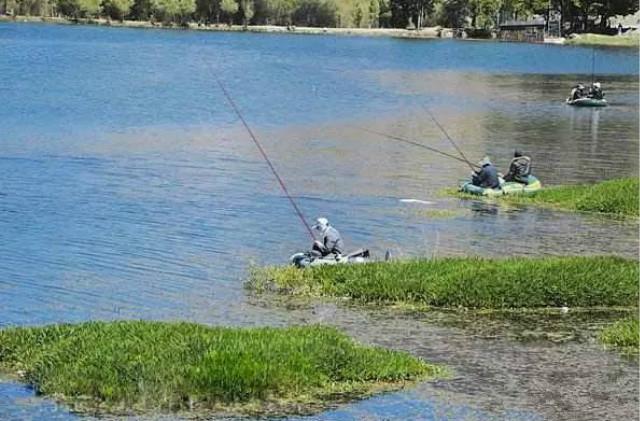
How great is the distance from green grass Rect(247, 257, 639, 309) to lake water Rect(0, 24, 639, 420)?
890 mm

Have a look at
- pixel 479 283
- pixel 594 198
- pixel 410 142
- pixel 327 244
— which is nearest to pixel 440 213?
pixel 594 198

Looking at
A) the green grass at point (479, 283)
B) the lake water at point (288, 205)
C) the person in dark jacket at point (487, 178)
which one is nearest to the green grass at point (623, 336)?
the lake water at point (288, 205)

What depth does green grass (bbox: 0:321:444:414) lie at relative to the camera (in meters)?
17.6

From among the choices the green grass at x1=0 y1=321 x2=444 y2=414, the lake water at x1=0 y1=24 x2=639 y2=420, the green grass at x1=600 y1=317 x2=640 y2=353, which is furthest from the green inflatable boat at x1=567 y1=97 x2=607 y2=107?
the green grass at x1=0 y1=321 x2=444 y2=414

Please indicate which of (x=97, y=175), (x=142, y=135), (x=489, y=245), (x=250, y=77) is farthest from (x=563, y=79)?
(x=489, y=245)

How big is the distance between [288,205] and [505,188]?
23.0ft

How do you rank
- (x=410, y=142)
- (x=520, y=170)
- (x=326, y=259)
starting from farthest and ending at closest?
(x=410, y=142) → (x=520, y=170) → (x=326, y=259)

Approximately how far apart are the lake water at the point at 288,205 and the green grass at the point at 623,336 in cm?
37

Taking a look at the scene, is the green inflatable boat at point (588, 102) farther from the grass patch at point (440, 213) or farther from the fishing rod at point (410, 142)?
the grass patch at point (440, 213)

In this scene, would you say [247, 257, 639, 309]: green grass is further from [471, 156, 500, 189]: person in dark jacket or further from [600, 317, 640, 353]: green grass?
[471, 156, 500, 189]: person in dark jacket

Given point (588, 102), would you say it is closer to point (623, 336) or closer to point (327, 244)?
point (327, 244)

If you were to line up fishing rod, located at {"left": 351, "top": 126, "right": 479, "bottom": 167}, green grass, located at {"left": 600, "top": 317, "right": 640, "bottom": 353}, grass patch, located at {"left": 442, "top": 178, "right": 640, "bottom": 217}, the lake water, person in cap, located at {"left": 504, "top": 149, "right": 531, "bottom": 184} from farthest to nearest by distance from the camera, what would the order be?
1. fishing rod, located at {"left": 351, "top": 126, "right": 479, "bottom": 167}
2. person in cap, located at {"left": 504, "top": 149, "right": 531, "bottom": 184}
3. grass patch, located at {"left": 442, "top": 178, "right": 640, "bottom": 217}
4. green grass, located at {"left": 600, "top": 317, "right": 640, "bottom": 353}
5. the lake water

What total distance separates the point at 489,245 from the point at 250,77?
251ft

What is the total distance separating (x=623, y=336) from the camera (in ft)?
70.5
